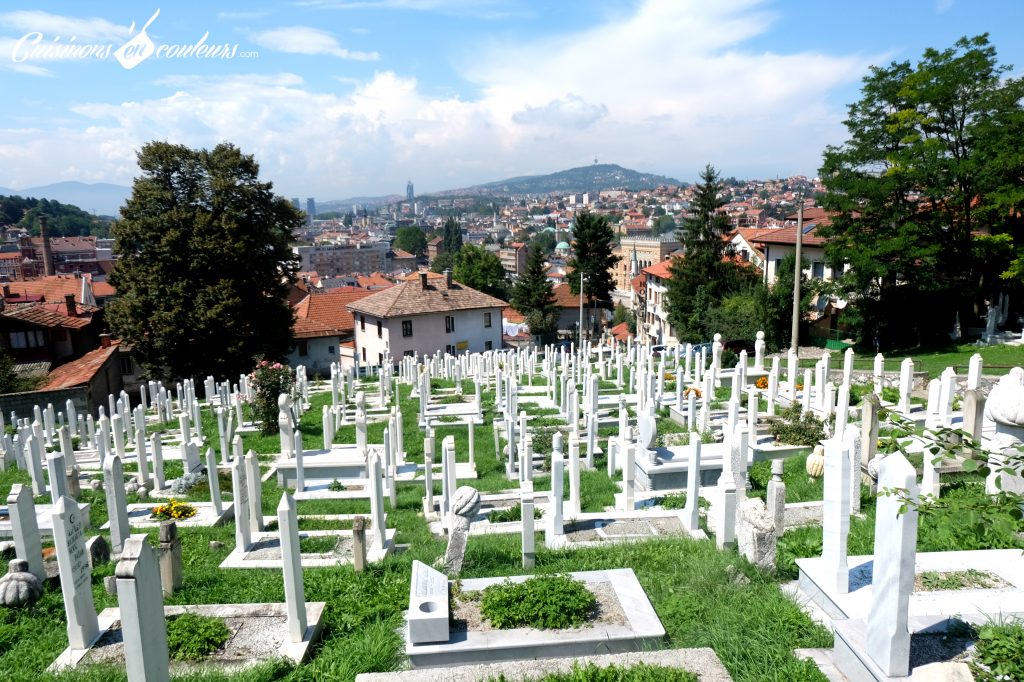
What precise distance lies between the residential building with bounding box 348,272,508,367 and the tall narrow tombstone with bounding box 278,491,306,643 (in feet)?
113

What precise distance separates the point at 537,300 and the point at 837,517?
2124 inches

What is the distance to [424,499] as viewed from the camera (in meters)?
11.1

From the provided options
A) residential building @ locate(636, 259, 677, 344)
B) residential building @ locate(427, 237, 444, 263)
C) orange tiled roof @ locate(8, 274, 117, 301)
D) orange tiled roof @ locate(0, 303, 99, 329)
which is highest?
residential building @ locate(427, 237, 444, 263)

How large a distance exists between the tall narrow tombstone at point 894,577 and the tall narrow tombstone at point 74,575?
5.97 metres

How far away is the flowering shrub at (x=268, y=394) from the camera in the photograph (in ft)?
56.9

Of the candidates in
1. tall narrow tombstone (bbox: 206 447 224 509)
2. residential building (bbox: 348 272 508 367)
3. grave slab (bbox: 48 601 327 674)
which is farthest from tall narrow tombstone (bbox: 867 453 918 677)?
residential building (bbox: 348 272 508 367)

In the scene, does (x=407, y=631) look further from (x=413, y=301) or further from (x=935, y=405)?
(x=413, y=301)

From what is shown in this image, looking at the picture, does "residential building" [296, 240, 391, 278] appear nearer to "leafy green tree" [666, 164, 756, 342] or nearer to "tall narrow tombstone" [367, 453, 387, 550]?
"leafy green tree" [666, 164, 756, 342]

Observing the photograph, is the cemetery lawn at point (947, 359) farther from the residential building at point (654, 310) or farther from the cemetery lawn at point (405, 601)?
the residential building at point (654, 310)

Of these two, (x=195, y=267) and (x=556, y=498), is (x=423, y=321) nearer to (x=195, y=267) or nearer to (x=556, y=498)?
(x=195, y=267)

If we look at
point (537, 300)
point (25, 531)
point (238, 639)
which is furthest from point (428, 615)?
point (537, 300)

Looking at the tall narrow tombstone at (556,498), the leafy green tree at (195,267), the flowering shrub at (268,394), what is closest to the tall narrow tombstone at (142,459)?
the flowering shrub at (268,394)

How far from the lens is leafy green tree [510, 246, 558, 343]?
2313 inches

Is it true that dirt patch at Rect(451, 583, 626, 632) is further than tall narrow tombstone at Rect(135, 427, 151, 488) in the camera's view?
No
